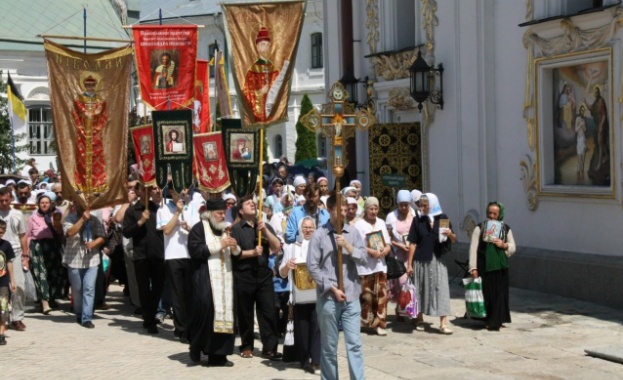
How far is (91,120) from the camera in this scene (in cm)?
1519

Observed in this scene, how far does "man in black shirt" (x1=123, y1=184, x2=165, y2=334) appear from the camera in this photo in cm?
1461

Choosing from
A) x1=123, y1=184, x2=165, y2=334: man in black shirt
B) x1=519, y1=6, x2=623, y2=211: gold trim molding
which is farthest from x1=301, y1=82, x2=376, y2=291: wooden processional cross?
x1=519, y1=6, x2=623, y2=211: gold trim molding

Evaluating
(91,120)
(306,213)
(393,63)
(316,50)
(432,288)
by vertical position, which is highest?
(316,50)

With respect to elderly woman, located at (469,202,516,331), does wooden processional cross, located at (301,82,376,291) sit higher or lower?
higher

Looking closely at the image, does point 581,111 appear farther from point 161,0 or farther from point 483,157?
point 161,0

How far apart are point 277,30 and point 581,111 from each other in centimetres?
482

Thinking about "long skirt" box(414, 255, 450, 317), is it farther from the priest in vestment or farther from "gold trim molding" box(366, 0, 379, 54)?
"gold trim molding" box(366, 0, 379, 54)

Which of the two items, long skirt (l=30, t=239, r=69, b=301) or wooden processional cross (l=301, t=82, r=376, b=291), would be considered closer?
wooden processional cross (l=301, t=82, r=376, b=291)

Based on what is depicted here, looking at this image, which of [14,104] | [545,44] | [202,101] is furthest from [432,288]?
[14,104]

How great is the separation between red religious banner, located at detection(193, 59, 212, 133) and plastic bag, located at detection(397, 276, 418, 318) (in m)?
4.50

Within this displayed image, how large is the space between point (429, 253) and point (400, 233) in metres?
0.54

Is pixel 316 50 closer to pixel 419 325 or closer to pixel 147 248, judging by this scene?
pixel 147 248

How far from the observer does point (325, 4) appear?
24438mm

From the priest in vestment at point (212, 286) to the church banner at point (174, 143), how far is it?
2.25 metres
